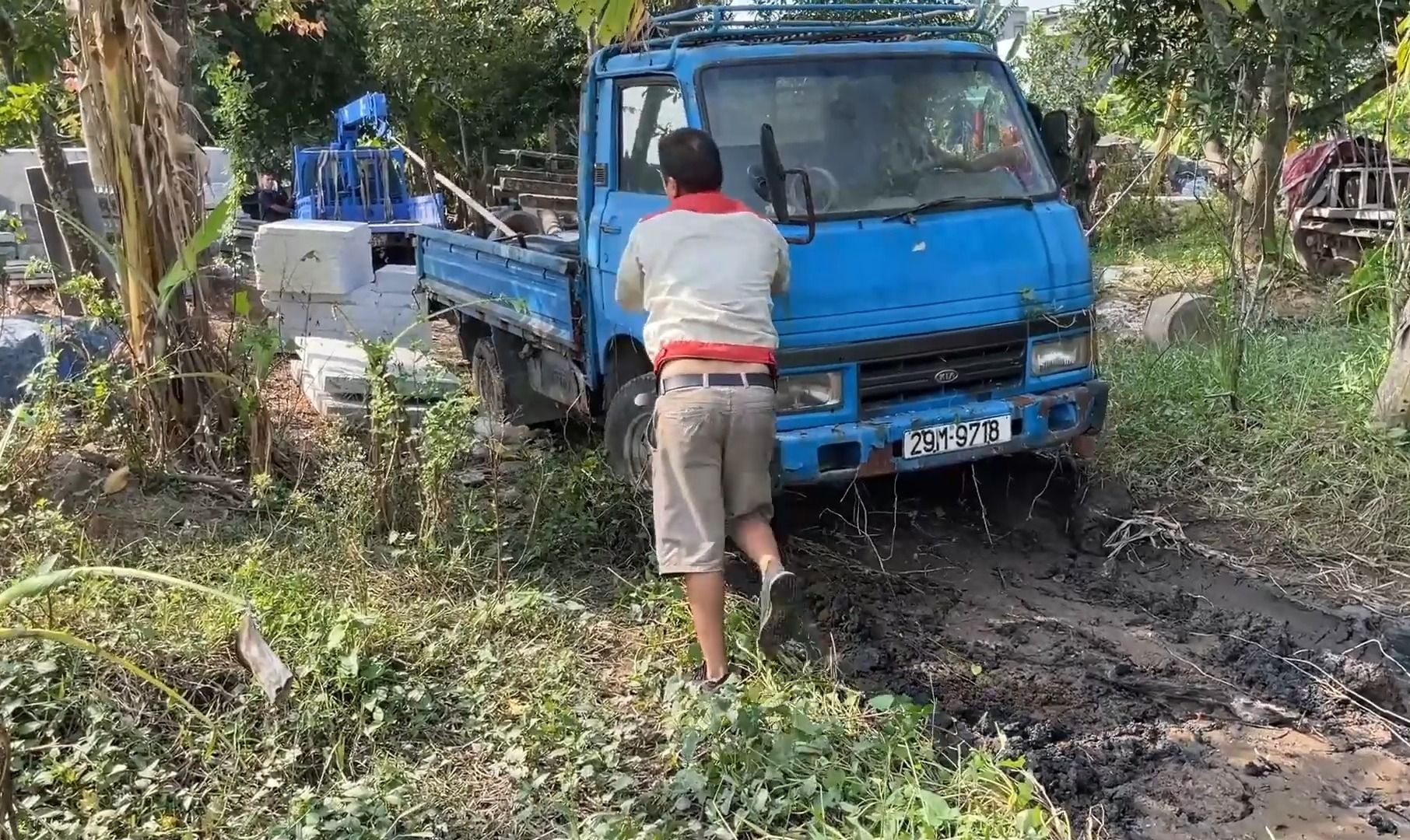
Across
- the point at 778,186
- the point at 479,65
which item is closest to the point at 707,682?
the point at 778,186

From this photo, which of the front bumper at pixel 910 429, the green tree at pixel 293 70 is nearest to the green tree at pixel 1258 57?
the front bumper at pixel 910 429

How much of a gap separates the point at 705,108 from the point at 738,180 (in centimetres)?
33

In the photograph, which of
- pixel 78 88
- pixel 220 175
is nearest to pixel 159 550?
pixel 78 88

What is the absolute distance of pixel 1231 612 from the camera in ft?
14.3

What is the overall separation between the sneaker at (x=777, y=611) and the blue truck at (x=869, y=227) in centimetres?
57

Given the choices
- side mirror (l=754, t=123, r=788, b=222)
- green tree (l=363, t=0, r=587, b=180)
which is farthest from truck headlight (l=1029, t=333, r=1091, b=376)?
green tree (l=363, t=0, r=587, b=180)

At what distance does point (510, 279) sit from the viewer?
6.20m

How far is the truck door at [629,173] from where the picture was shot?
4965 millimetres

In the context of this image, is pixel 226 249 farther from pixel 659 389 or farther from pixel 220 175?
pixel 659 389

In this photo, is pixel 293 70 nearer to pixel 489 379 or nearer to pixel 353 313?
pixel 353 313

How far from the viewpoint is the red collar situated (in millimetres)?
3836

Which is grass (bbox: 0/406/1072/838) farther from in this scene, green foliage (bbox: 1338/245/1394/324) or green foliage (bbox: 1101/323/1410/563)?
green foliage (bbox: 1338/245/1394/324)

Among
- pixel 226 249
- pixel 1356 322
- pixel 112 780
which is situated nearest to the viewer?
pixel 112 780

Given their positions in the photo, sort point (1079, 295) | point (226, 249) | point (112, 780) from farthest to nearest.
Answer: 1. point (226, 249)
2. point (1079, 295)
3. point (112, 780)
